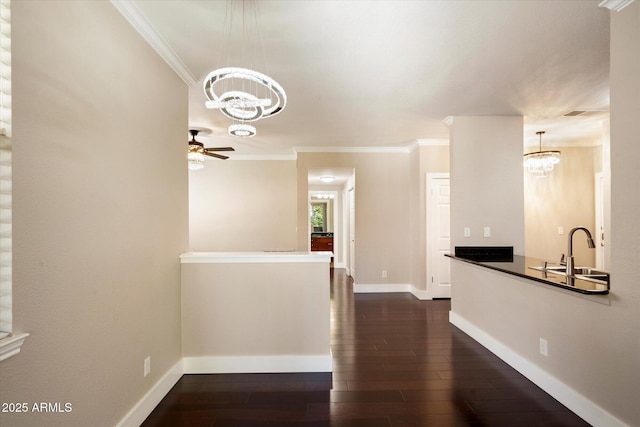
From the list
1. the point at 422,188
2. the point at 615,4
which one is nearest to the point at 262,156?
the point at 422,188

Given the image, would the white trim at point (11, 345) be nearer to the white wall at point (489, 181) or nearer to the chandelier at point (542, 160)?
the white wall at point (489, 181)

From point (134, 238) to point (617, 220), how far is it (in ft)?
9.74

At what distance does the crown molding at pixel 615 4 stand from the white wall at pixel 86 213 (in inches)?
115

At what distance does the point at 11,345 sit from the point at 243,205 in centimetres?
528

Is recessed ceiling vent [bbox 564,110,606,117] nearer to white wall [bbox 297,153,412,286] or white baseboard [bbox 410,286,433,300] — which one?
white wall [bbox 297,153,412,286]

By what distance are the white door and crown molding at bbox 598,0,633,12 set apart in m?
3.17

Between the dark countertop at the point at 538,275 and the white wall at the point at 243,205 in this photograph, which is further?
the white wall at the point at 243,205

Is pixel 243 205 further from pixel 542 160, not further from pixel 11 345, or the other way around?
pixel 542 160

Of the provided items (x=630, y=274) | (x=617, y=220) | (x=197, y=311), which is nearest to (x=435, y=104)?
(x=617, y=220)

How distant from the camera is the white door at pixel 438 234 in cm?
483

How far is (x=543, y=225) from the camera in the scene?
208 inches

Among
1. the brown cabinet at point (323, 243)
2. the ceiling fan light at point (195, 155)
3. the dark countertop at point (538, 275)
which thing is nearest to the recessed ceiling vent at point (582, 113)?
the dark countertop at point (538, 275)

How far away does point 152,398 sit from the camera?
6.61ft

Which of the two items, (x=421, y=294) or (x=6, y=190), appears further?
(x=421, y=294)
